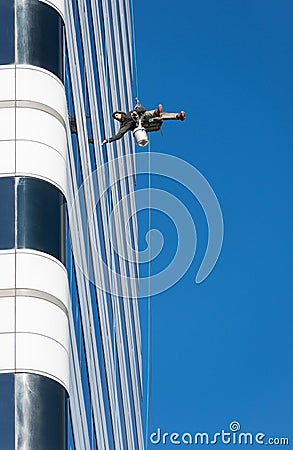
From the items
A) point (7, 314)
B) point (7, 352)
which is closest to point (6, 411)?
point (7, 352)

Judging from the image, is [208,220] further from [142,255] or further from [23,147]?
[23,147]

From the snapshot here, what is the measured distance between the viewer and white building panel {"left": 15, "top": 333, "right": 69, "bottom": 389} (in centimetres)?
4475

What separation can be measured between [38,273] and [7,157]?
3.06 m

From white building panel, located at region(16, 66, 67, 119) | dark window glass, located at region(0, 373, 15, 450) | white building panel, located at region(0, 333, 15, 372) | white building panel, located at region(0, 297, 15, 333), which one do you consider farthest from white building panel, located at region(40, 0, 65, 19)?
dark window glass, located at region(0, 373, 15, 450)

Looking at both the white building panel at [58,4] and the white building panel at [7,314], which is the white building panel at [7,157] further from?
the white building panel at [58,4]

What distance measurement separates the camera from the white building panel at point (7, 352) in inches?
1761

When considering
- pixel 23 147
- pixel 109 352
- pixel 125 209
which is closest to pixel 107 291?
pixel 109 352

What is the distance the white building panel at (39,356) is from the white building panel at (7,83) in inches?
252

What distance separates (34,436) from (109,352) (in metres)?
20.2

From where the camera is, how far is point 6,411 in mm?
44031

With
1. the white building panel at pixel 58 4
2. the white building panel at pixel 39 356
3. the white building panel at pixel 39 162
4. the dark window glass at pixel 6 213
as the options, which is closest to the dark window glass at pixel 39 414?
the white building panel at pixel 39 356

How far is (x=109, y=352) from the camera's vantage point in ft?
211

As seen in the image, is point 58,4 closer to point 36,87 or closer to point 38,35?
point 38,35

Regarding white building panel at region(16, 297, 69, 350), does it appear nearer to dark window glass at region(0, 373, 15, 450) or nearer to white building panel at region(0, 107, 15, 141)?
dark window glass at region(0, 373, 15, 450)
